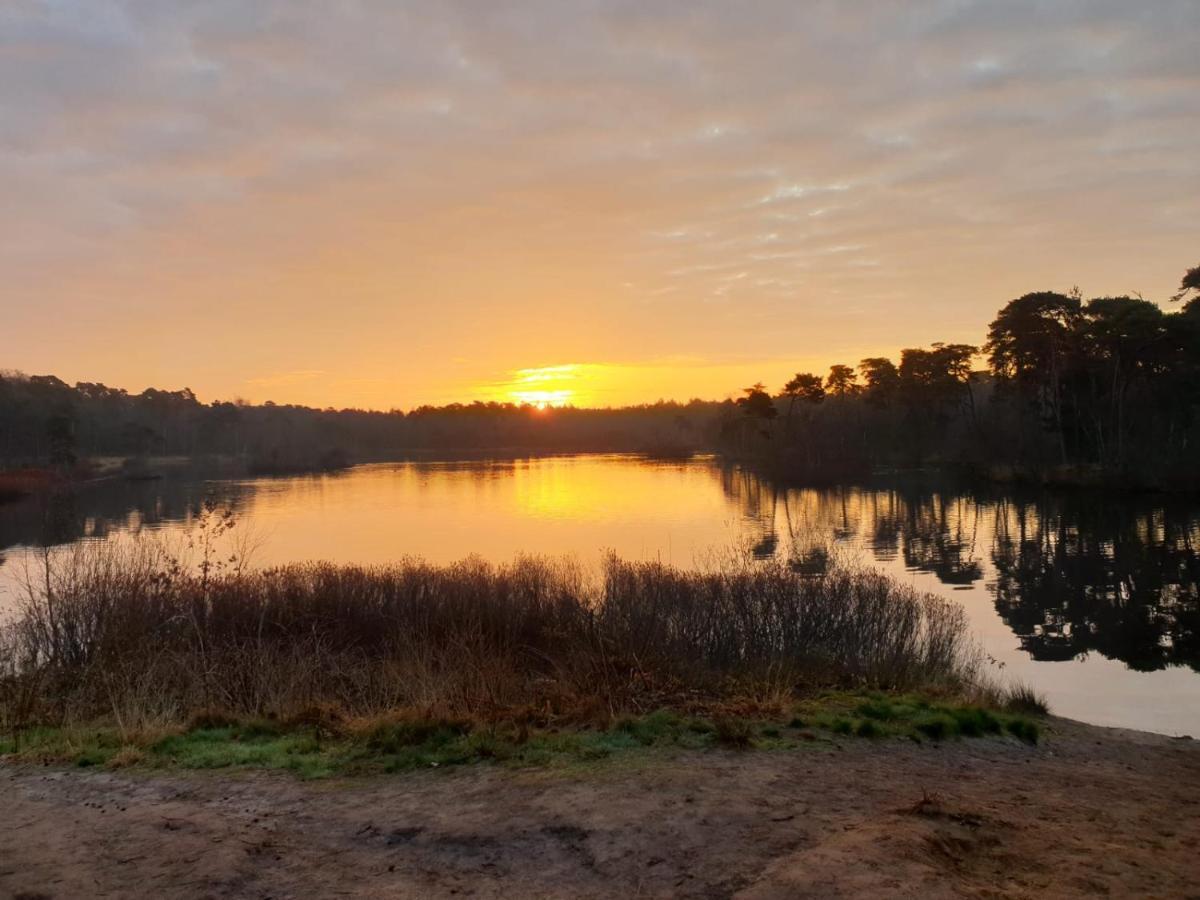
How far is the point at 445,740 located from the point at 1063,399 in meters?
58.7

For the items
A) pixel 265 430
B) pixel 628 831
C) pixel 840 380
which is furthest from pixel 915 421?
pixel 265 430

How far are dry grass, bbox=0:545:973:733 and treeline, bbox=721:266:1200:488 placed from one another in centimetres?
3680

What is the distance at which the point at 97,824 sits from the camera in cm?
621

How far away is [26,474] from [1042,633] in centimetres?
7524

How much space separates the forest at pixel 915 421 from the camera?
165 ft

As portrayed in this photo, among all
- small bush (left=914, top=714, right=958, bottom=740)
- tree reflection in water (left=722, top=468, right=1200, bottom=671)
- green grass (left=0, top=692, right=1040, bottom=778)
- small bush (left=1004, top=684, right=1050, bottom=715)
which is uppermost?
green grass (left=0, top=692, right=1040, bottom=778)

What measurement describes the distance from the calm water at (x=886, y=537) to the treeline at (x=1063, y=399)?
5.58 metres

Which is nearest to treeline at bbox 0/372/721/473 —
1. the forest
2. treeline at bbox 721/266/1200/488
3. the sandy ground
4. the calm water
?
the forest

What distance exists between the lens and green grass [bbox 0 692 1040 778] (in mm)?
7688

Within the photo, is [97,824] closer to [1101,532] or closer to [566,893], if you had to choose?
[566,893]

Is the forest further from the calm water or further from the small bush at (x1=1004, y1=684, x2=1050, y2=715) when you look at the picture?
the small bush at (x1=1004, y1=684, x2=1050, y2=715)

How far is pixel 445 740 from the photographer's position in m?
8.15

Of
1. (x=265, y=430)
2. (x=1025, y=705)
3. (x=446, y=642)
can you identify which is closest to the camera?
(x=1025, y=705)

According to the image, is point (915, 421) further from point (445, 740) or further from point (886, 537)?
point (445, 740)
